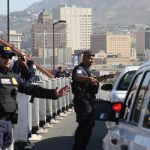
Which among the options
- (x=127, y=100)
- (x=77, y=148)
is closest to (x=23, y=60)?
(x=77, y=148)

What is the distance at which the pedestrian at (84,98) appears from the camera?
10.9m

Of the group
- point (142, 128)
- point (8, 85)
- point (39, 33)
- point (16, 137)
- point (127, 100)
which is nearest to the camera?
point (142, 128)

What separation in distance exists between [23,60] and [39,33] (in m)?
177

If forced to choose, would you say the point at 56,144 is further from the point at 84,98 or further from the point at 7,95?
the point at 7,95

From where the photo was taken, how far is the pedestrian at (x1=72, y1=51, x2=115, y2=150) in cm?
1091

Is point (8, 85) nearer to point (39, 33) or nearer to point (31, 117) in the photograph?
point (31, 117)

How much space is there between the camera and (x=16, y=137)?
12664 millimetres

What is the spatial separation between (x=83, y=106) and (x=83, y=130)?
1.24 feet

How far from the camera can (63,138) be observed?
15039mm

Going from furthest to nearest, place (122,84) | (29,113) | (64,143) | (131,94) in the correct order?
(64,143) → (122,84) → (29,113) → (131,94)

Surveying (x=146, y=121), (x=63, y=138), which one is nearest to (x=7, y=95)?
(x=146, y=121)

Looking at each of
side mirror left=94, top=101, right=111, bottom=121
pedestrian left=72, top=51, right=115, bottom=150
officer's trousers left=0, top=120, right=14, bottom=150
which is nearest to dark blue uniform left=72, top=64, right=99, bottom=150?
pedestrian left=72, top=51, right=115, bottom=150

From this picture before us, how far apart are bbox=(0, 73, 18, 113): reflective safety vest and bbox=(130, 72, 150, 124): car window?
1.95 meters

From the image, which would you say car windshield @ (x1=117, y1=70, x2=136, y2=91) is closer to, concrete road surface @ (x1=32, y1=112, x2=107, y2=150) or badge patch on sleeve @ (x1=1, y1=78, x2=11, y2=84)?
concrete road surface @ (x1=32, y1=112, x2=107, y2=150)
